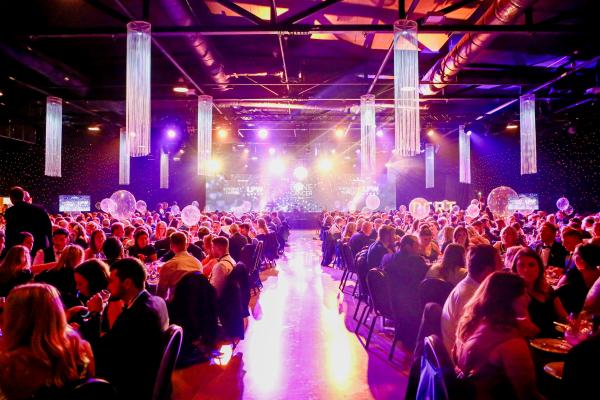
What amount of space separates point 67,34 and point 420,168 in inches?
662

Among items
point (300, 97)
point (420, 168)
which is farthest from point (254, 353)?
point (420, 168)

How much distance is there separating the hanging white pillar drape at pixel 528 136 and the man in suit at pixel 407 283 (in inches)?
195

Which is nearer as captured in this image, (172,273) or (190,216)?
(172,273)

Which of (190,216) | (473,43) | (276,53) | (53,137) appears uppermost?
(276,53)

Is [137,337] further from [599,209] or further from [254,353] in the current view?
[599,209]

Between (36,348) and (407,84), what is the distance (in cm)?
447

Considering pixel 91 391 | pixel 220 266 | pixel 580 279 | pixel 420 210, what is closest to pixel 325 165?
pixel 420 210

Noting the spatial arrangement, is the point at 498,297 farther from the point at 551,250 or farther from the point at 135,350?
the point at 551,250

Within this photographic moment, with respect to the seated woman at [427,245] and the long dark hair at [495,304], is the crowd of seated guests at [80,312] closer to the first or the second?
the long dark hair at [495,304]

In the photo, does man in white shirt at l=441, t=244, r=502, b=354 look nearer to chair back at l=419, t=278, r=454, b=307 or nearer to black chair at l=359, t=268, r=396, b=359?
chair back at l=419, t=278, r=454, b=307

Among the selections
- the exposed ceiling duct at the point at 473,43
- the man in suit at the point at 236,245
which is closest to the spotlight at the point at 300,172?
the exposed ceiling duct at the point at 473,43

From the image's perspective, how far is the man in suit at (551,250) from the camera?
209 inches

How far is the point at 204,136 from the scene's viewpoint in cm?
770

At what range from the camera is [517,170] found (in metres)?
14.3
